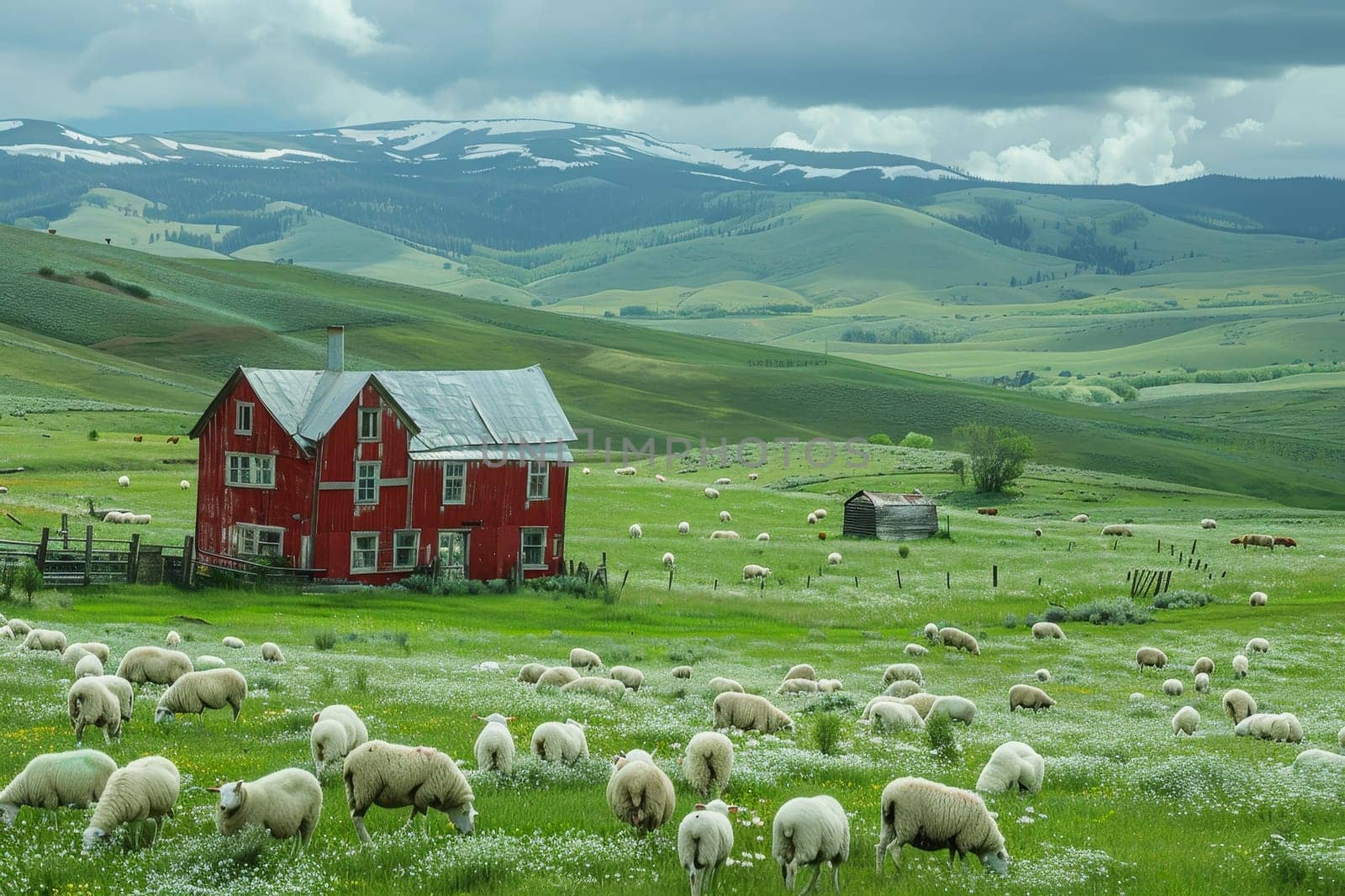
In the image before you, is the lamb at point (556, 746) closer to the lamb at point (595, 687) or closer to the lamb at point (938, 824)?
the lamb at point (938, 824)

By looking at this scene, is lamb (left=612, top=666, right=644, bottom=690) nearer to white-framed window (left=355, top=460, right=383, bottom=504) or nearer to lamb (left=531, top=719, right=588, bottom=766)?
lamb (left=531, top=719, right=588, bottom=766)

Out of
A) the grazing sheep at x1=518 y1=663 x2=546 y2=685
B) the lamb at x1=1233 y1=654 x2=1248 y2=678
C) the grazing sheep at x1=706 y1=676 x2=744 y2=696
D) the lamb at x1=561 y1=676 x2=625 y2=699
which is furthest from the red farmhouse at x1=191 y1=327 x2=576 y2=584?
the lamb at x1=1233 y1=654 x2=1248 y2=678

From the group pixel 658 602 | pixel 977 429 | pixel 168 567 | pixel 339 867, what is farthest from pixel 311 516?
pixel 977 429

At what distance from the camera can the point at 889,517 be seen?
7238 cm

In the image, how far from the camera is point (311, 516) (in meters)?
48.1

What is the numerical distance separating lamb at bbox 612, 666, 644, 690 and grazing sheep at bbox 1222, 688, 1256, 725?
39.5 ft

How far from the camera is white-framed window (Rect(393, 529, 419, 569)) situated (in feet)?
165

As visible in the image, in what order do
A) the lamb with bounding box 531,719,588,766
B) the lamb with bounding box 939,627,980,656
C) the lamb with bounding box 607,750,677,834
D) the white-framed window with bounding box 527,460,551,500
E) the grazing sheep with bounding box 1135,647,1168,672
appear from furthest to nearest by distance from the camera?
the white-framed window with bounding box 527,460,551,500 < the lamb with bounding box 939,627,980,656 < the grazing sheep with bounding box 1135,647,1168,672 < the lamb with bounding box 531,719,588,766 < the lamb with bounding box 607,750,677,834

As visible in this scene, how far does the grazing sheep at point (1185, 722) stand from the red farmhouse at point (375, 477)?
32.2 metres

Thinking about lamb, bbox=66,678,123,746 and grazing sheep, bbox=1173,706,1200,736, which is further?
grazing sheep, bbox=1173,706,1200,736

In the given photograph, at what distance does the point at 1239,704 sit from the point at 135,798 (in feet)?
71.3

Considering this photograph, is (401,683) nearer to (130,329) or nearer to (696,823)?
(696,823)

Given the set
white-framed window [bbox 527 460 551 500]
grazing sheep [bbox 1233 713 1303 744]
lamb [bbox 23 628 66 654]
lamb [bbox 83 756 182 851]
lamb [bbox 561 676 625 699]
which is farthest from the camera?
white-framed window [bbox 527 460 551 500]

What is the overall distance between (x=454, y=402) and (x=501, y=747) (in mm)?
38772
